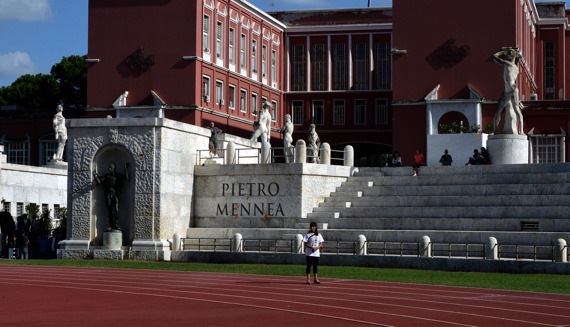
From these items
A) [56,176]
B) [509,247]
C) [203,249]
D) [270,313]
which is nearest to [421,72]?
[56,176]

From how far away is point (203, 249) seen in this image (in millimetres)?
37562

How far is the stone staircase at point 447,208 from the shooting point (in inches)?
1305

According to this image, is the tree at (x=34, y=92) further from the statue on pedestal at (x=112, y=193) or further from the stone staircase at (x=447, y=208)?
the statue on pedestal at (x=112, y=193)

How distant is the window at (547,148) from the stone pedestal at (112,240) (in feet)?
104

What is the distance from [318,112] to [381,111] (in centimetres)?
445

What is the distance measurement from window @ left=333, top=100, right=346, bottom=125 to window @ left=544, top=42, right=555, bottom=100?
14826 mm

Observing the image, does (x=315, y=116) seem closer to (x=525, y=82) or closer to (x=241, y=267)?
(x=525, y=82)

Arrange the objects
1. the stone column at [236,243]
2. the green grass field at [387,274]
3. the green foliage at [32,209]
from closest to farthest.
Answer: the green grass field at [387,274], the stone column at [236,243], the green foliage at [32,209]

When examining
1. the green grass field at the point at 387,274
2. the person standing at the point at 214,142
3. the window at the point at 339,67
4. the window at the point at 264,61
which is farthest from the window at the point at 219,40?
the green grass field at the point at 387,274

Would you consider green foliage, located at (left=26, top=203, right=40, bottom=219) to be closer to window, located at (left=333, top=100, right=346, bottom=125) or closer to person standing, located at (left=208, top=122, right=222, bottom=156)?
person standing, located at (left=208, top=122, right=222, bottom=156)

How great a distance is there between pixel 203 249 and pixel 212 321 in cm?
2030

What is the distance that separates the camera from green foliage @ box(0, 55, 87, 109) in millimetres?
92875

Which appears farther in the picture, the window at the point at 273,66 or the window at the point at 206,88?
the window at the point at 273,66

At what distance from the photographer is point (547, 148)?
61125 millimetres
